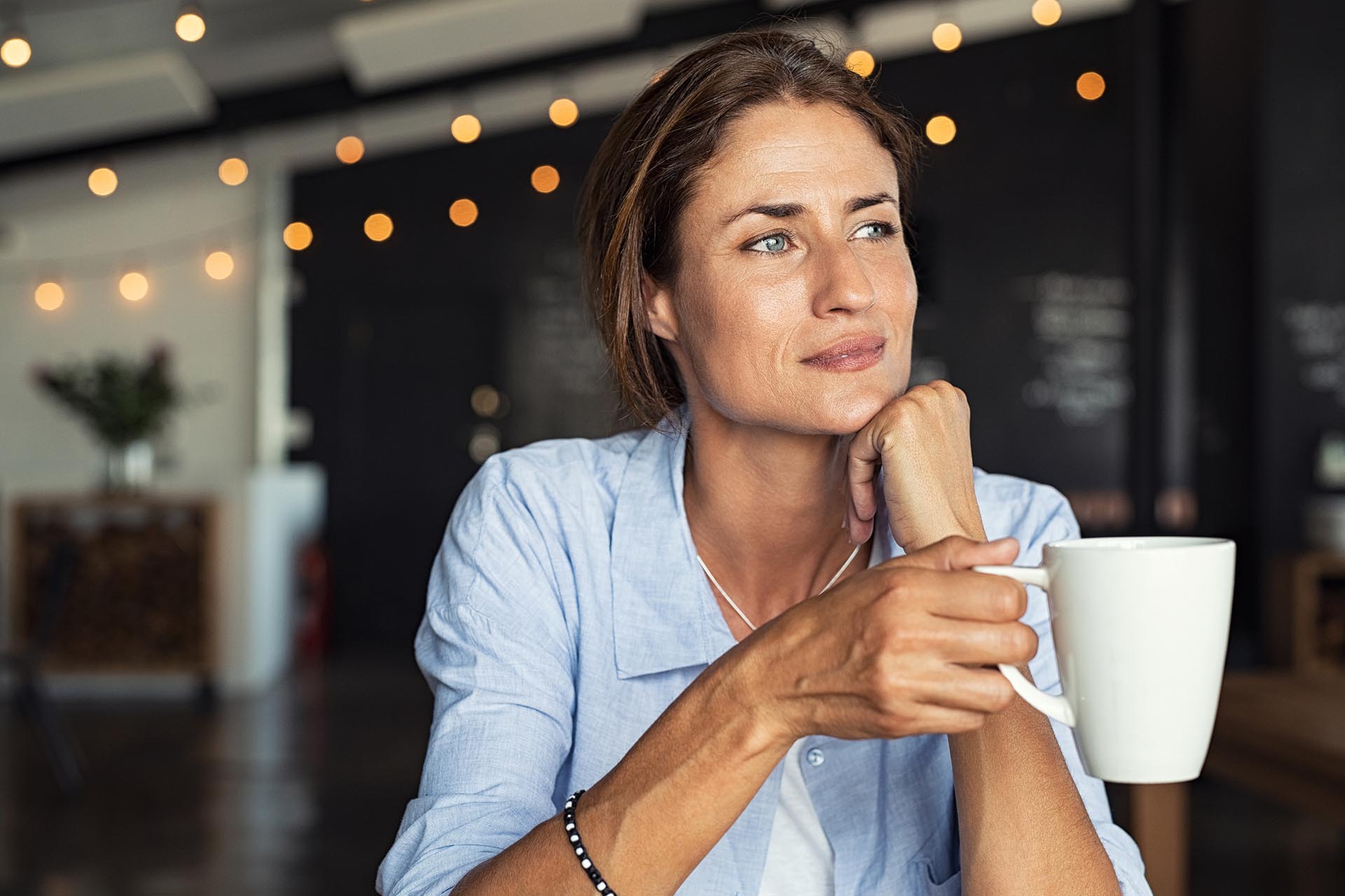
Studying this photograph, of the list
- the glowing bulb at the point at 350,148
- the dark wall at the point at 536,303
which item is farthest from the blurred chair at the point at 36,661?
the glowing bulb at the point at 350,148

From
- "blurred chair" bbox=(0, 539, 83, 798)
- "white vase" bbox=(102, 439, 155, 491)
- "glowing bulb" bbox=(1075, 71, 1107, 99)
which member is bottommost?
"blurred chair" bbox=(0, 539, 83, 798)

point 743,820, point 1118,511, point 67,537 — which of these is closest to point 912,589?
point 743,820

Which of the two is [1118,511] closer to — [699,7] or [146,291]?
[699,7]

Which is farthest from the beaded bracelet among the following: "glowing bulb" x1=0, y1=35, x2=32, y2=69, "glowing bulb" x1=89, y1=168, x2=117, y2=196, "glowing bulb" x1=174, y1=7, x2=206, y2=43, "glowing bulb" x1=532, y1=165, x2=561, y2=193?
"glowing bulb" x1=89, y1=168, x2=117, y2=196

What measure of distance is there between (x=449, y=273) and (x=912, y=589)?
23.6 ft

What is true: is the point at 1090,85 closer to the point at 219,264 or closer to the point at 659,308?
the point at 219,264

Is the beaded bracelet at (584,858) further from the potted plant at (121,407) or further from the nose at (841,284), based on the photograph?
the potted plant at (121,407)

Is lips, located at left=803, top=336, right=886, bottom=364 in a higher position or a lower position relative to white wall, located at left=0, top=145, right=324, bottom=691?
lower

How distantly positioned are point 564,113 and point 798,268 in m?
6.38

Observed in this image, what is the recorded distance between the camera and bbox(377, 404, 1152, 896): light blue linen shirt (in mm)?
1033

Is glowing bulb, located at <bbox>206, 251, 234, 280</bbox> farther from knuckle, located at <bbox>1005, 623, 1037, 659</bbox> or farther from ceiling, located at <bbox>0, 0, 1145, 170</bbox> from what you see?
knuckle, located at <bbox>1005, 623, 1037, 659</bbox>

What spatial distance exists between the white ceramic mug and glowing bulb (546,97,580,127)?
682 centimetres

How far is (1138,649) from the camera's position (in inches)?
26.0

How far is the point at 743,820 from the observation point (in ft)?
3.67
